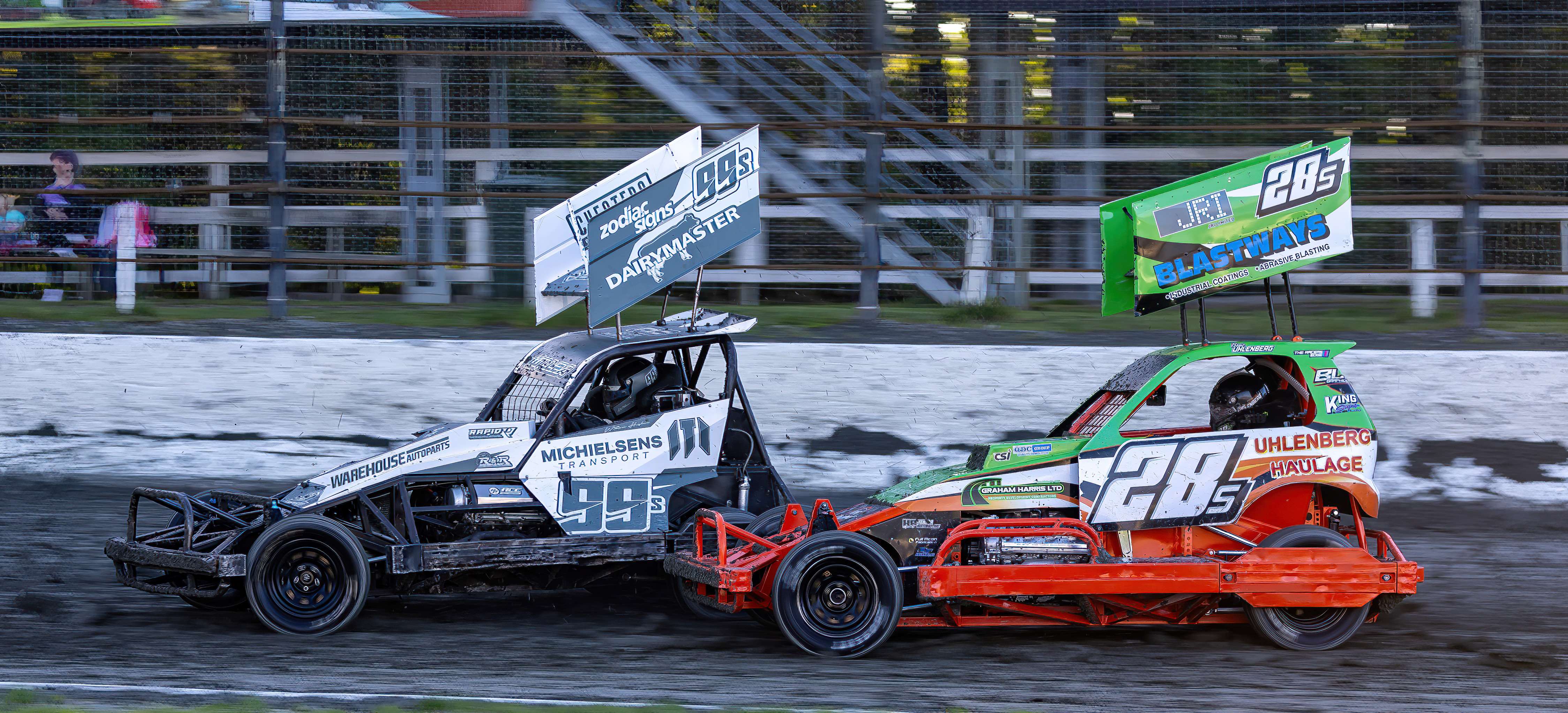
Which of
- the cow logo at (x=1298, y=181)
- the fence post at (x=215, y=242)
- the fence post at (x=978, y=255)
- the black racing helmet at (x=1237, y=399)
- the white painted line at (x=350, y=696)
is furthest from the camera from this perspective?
the fence post at (x=215, y=242)

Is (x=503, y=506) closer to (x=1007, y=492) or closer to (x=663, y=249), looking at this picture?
(x=663, y=249)

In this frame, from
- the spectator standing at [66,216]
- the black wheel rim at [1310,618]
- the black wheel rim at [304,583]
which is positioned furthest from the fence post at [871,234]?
the spectator standing at [66,216]

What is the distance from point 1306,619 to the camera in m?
6.37

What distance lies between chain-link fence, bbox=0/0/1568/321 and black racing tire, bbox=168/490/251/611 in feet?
15.3

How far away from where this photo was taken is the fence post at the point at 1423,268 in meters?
11.1

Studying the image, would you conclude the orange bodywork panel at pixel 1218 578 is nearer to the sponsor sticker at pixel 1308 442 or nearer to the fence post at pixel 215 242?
the sponsor sticker at pixel 1308 442

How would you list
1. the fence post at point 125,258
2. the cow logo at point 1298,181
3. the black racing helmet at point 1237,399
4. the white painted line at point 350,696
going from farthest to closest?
the fence post at point 125,258 → the black racing helmet at point 1237,399 → the cow logo at point 1298,181 → the white painted line at point 350,696

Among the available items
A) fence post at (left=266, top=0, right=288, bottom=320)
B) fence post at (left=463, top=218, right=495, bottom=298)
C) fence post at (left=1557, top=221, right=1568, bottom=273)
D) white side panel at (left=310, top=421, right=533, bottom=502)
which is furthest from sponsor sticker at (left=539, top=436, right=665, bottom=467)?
fence post at (left=1557, top=221, right=1568, bottom=273)

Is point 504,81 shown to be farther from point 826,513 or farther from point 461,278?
point 826,513

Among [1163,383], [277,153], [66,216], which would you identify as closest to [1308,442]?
[1163,383]

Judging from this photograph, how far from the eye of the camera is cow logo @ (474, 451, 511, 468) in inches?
266

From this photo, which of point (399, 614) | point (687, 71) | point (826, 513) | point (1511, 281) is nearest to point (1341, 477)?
point (826, 513)

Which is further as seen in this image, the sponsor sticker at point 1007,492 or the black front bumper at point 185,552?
the sponsor sticker at point 1007,492

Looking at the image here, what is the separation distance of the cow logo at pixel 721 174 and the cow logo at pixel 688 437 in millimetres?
1264
